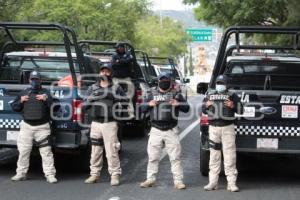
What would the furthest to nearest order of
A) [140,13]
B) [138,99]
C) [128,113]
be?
[140,13] < [138,99] < [128,113]

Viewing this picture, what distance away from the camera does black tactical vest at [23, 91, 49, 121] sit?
875 cm

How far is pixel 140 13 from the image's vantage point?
3628cm

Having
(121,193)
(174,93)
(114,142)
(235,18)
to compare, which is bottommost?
(121,193)

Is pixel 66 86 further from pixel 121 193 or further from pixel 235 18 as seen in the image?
pixel 235 18

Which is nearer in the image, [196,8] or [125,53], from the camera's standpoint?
[125,53]

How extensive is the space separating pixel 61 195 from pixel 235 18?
16.3 m

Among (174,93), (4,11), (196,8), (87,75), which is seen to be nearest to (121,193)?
(174,93)

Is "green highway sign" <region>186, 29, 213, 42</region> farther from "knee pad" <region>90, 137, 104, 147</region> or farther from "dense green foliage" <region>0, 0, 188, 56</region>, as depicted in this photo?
"knee pad" <region>90, 137, 104, 147</region>

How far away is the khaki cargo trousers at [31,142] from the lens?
8.80 m

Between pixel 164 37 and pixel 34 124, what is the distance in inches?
2147

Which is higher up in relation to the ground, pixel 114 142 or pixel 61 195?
pixel 114 142

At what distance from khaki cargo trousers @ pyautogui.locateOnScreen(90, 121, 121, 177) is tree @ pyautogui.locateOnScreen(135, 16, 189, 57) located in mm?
46066

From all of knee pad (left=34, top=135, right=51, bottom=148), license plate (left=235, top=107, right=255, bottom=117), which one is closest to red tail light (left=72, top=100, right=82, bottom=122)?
knee pad (left=34, top=135, right=51, bottom=148)

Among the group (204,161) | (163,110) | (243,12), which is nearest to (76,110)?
(163,110)
